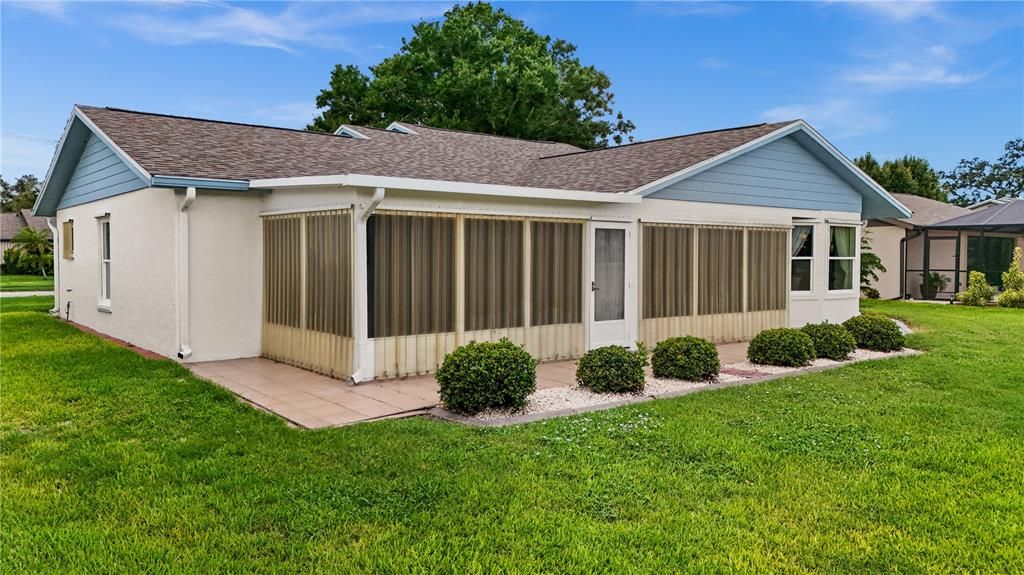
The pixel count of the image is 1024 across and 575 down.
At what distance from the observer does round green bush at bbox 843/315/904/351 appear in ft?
35.4

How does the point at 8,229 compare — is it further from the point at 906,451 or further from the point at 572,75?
the point at 906,451

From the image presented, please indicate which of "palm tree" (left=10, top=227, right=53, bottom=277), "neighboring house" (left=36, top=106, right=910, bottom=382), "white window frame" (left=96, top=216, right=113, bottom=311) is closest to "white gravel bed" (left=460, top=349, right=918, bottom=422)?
"neighboring house" (left=36, top=106, right=910, bottom=382)

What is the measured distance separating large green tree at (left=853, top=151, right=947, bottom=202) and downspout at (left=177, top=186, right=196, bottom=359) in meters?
38.1

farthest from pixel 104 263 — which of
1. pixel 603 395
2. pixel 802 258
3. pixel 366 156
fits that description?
pixel 802 258

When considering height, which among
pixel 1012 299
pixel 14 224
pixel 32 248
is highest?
pixel 14 224

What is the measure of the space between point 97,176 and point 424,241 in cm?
739

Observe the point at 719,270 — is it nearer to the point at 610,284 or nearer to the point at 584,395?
the point at 610,284

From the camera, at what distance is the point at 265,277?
9938 mm

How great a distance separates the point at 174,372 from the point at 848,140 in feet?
132

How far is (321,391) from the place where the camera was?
757 cm

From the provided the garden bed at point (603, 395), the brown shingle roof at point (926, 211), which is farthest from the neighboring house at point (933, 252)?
the garden bed at point (603, 395)

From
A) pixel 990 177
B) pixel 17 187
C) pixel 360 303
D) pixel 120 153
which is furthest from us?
pixel 17 187

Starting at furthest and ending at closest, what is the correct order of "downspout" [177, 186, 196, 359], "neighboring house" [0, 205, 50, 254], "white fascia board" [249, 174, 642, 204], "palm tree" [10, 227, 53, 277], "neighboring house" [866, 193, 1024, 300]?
1. "neighboring house" [0, 205, 50, 254]
2. "palm tree" [10, 227, 53, 277]
3. "neighboring house" [866, 193, 1024, 300]
4. "downspout" [177, 186, 196, 359]
5. "white fascia board" [249, 174, 642, 204]

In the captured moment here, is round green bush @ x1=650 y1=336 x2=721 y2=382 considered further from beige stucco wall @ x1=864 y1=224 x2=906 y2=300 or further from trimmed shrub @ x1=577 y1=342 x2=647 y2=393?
beige stucco wall @ x1=864 y1=224 x2=906 y2=300
